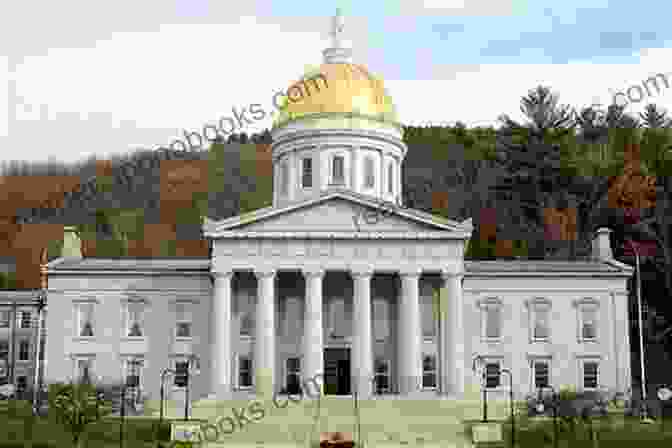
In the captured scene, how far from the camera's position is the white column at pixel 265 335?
5256cm

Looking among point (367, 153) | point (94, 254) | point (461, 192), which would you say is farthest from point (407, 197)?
point (367, 153)

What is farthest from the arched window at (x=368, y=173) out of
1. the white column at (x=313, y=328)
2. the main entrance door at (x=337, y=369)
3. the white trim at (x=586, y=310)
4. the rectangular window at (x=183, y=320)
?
the white trim at (x=586, y=310)

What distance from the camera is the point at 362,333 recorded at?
173 feet

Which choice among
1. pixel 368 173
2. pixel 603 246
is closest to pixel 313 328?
pixel 368 173

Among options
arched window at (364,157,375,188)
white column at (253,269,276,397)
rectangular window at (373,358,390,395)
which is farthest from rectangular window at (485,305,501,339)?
white column at (253,269,276,397)

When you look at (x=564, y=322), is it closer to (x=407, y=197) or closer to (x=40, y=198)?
(x=407, y=197)

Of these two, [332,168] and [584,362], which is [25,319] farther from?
[584,362]

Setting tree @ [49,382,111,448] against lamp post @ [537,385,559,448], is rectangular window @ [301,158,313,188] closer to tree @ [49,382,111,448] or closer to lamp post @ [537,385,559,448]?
lamp post @ [537,385,559,448]

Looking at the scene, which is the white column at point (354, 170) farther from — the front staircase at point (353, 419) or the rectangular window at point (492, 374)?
the front staircase at point (353, 419)

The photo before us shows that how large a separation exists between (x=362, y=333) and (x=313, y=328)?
252cm

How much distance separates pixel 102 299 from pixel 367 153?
17501 millimetres

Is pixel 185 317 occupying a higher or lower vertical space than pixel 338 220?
lower

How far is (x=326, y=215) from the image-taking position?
A: 54.2 meters

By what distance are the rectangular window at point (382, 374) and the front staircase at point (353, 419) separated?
18.5ft
